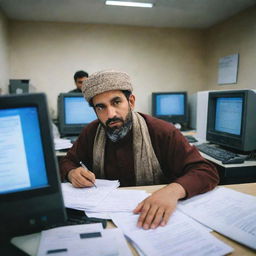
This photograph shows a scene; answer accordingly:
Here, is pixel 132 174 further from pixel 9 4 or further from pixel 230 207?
pixel 9 4

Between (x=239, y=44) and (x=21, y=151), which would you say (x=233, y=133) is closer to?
(x=21, y=151)

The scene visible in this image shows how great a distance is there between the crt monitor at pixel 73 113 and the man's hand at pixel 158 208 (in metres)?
1.93

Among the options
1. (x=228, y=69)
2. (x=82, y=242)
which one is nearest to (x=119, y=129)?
(x=82, y=242)

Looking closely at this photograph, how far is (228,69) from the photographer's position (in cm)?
369

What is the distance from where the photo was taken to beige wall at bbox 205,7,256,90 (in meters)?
Result: 3.24

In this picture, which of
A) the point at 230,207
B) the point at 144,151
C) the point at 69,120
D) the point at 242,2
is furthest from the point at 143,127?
the point at 242,2

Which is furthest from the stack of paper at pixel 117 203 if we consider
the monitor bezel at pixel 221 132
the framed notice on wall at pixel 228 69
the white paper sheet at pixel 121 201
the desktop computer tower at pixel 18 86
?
the framed notice on wall at pixel 228 69

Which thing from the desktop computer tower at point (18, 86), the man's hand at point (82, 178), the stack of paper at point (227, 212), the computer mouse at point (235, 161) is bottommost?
the computer mouse at point (235, 161)

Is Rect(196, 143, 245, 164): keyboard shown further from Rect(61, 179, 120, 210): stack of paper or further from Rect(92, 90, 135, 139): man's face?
Rect(61, 179, 120, 210): stack of paper

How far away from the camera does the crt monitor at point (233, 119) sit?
5.96 feet

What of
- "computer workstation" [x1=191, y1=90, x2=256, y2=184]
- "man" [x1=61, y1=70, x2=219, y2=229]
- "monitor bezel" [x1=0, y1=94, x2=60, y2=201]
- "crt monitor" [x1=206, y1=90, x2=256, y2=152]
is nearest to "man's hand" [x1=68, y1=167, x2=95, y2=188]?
"man" [x1=61, y1=70, x2=219, y2=229]

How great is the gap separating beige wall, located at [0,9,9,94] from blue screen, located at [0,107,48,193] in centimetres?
288

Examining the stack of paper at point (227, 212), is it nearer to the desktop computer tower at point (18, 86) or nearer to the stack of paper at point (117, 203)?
the stack of paper at point (117, 203)

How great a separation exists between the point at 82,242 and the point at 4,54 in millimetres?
3372
